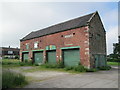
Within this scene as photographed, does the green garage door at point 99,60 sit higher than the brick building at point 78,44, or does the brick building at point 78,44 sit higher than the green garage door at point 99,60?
the brick building at point 78,44

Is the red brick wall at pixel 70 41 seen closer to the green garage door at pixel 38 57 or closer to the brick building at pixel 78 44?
the brick building at pixel 78 44

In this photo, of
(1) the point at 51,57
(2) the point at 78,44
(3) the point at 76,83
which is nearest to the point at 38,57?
(1) the point at 51,57

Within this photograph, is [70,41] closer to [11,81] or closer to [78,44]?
[78,44]

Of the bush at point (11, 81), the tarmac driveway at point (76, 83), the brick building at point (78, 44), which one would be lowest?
the tarmac driveway at point (76, 83)

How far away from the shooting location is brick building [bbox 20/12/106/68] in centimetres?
1469

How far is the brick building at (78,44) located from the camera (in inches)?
578

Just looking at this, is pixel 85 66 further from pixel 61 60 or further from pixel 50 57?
pixel 50 57

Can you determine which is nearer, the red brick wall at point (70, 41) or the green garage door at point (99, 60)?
the red brick wall at point (70, 41)

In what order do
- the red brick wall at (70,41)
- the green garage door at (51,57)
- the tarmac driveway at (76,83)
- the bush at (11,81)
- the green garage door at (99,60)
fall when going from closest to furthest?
the bush at (11,81) → the tarmac driveway at (76,83) → the red brick wall at (70,41) → the green garage door at (99,60) → the green garage door at (51,57)

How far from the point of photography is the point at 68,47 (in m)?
16.6

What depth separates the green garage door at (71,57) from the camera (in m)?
15.6

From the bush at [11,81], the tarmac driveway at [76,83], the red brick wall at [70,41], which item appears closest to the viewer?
the bush at [11,81]

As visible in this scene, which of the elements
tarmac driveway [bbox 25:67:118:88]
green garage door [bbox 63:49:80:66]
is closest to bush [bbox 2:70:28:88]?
tarmac driveway [bbox 25:67:118:88]

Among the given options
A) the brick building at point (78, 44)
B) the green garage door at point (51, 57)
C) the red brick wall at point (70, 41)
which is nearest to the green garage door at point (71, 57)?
the brick building at point (78, 44)
